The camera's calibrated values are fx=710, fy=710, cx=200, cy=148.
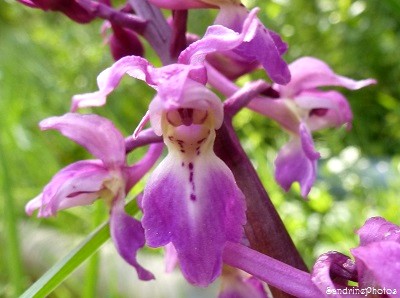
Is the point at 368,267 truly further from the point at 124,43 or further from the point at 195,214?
the point at 124,43

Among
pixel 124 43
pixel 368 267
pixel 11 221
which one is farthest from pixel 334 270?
pixel 11 221

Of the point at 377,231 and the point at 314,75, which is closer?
A: the point at 377,231

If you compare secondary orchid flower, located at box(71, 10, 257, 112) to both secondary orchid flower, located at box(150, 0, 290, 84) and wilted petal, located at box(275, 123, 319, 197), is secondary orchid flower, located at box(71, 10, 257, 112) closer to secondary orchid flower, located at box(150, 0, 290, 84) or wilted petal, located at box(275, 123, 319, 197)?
secondary orchid flower, located at box(150, 0, 290, 84)

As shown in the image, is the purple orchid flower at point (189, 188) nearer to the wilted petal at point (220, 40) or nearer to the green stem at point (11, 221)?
the wilted petal at point (220, 40)

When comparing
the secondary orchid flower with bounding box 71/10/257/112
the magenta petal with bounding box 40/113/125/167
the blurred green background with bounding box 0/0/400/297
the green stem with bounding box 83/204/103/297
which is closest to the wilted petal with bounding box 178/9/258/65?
the secondary orchid flower with bounding box 71/10/257/112

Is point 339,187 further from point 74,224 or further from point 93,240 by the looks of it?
point 93,240

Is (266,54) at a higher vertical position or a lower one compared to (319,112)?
higher
